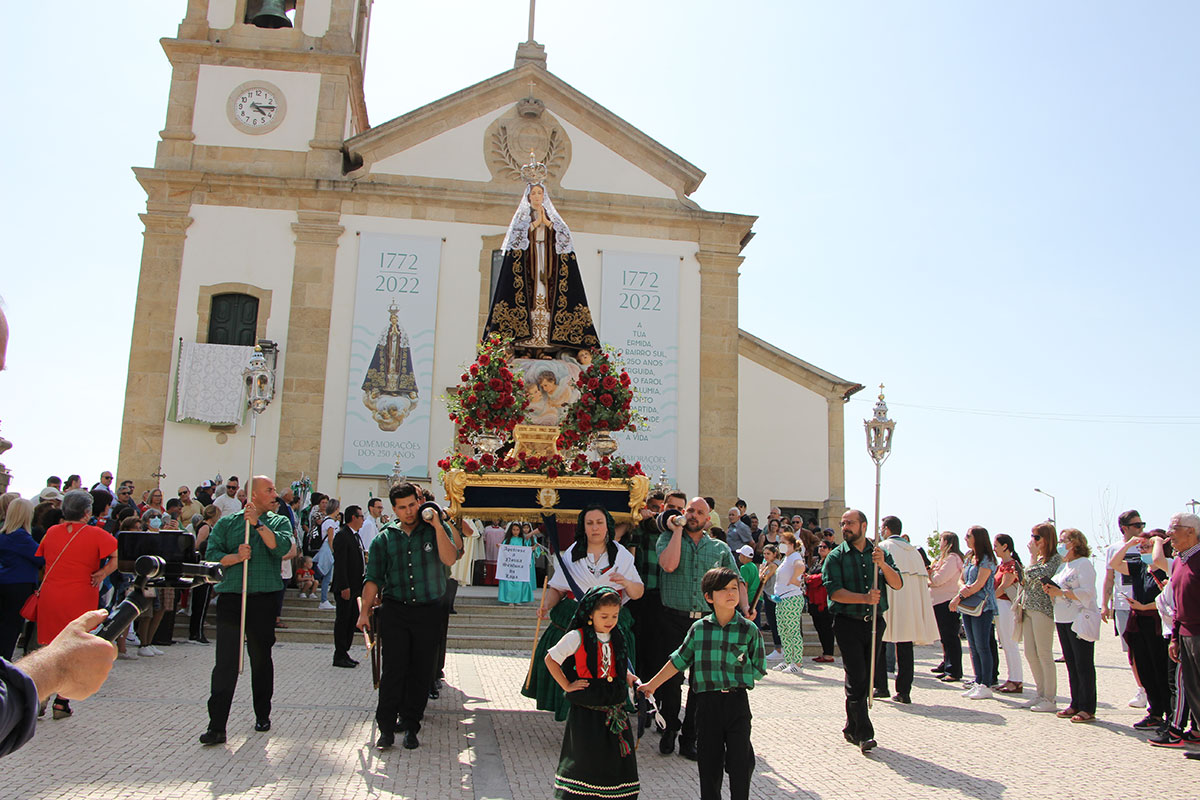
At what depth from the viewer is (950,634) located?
1191cm

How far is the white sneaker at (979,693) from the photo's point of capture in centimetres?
1038

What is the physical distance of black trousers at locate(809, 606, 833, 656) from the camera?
14.0m

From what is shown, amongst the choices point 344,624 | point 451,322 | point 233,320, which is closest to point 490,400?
point 344,624

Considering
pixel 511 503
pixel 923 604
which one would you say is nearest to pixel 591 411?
pixel 511 503

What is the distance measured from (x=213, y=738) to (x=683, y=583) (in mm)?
3646

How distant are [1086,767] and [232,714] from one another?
677cm

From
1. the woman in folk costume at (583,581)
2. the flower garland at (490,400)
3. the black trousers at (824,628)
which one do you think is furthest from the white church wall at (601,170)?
the woman in folk costume at (583,581)

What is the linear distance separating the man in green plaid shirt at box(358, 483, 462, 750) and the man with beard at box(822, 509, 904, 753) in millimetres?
3223

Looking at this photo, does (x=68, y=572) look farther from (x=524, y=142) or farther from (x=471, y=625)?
(x=524, y=142)

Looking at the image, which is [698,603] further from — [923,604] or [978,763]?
[923,604]

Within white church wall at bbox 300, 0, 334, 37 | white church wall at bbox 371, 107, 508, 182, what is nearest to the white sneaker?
white church wall at bbox 371, 107, 508, 182

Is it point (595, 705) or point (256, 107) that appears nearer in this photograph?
point (595, 705)

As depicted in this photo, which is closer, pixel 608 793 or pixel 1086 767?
pixel 608 793

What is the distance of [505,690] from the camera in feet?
32.3
